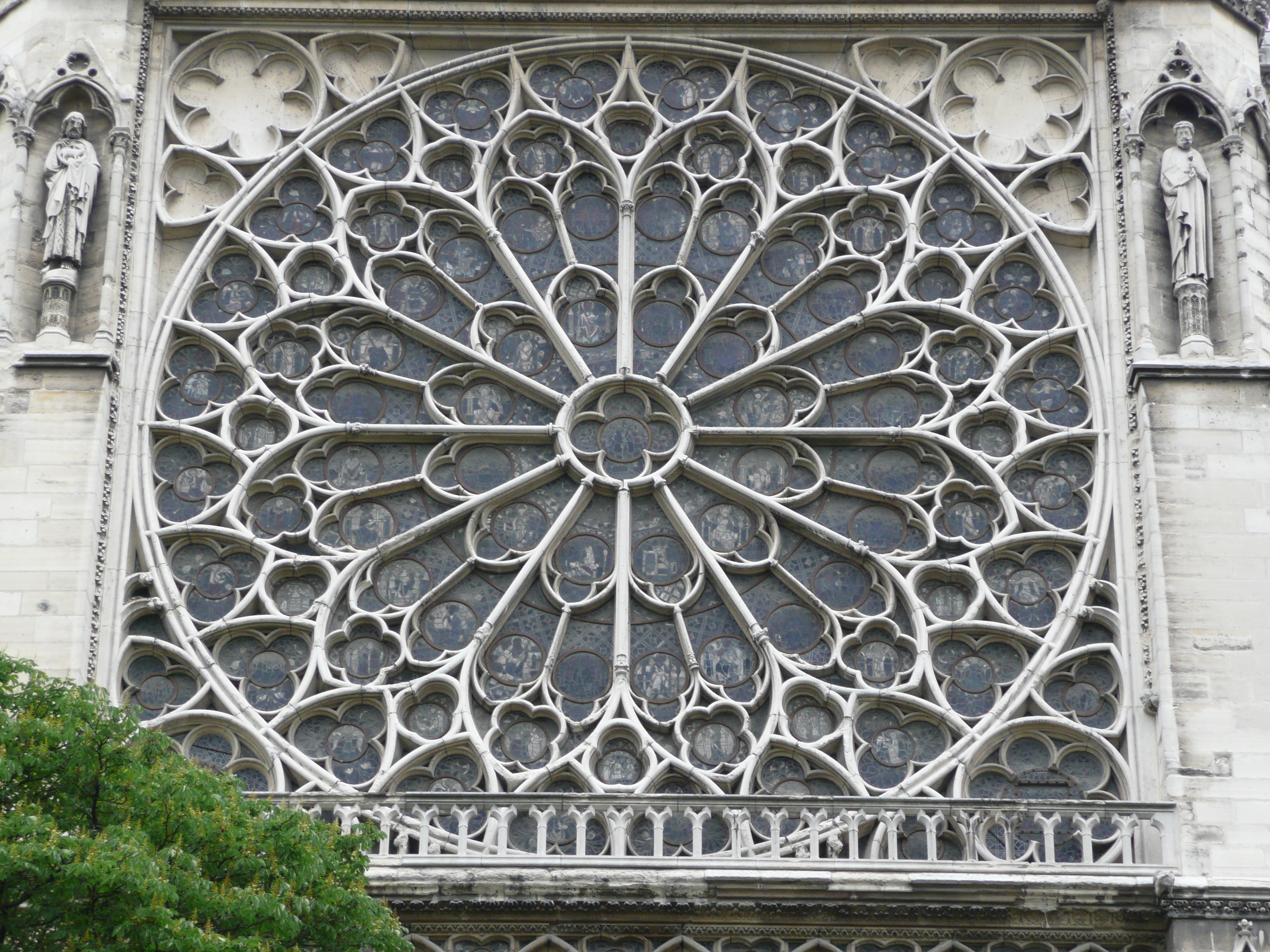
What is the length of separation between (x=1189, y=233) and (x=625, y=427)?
17.0 feet

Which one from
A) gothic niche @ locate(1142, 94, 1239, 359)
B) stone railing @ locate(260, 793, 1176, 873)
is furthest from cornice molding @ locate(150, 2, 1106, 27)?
stone railing @ locate(260, 793, 1176, 873)

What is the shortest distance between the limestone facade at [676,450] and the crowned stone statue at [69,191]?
0.69ft

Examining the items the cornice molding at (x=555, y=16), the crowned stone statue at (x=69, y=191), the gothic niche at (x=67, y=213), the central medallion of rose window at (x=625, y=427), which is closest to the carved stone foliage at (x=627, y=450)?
the central medallion of rose window at (x=625, y=427)

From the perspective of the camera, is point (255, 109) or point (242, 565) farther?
point (255, 109)

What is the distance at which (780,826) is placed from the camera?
20219 mm

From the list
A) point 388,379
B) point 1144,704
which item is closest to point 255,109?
point 388,379

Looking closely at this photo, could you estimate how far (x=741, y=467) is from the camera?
22328 mm

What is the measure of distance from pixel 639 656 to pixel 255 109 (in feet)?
21.5

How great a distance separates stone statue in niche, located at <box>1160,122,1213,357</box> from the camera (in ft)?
71.7

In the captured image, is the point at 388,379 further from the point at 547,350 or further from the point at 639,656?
the point at 639,656

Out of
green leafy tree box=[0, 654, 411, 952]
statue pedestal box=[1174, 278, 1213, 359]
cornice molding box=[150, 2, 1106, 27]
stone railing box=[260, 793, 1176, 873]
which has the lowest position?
green leafy tree box=[0, 654, 411, 952]

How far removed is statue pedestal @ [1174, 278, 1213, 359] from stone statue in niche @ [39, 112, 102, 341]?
31.2 ft

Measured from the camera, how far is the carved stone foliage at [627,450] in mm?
21031

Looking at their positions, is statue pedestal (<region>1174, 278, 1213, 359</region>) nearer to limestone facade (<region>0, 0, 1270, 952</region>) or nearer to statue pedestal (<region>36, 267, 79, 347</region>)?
limestone facade (<region>0, 0, 1270, 952</region>)
